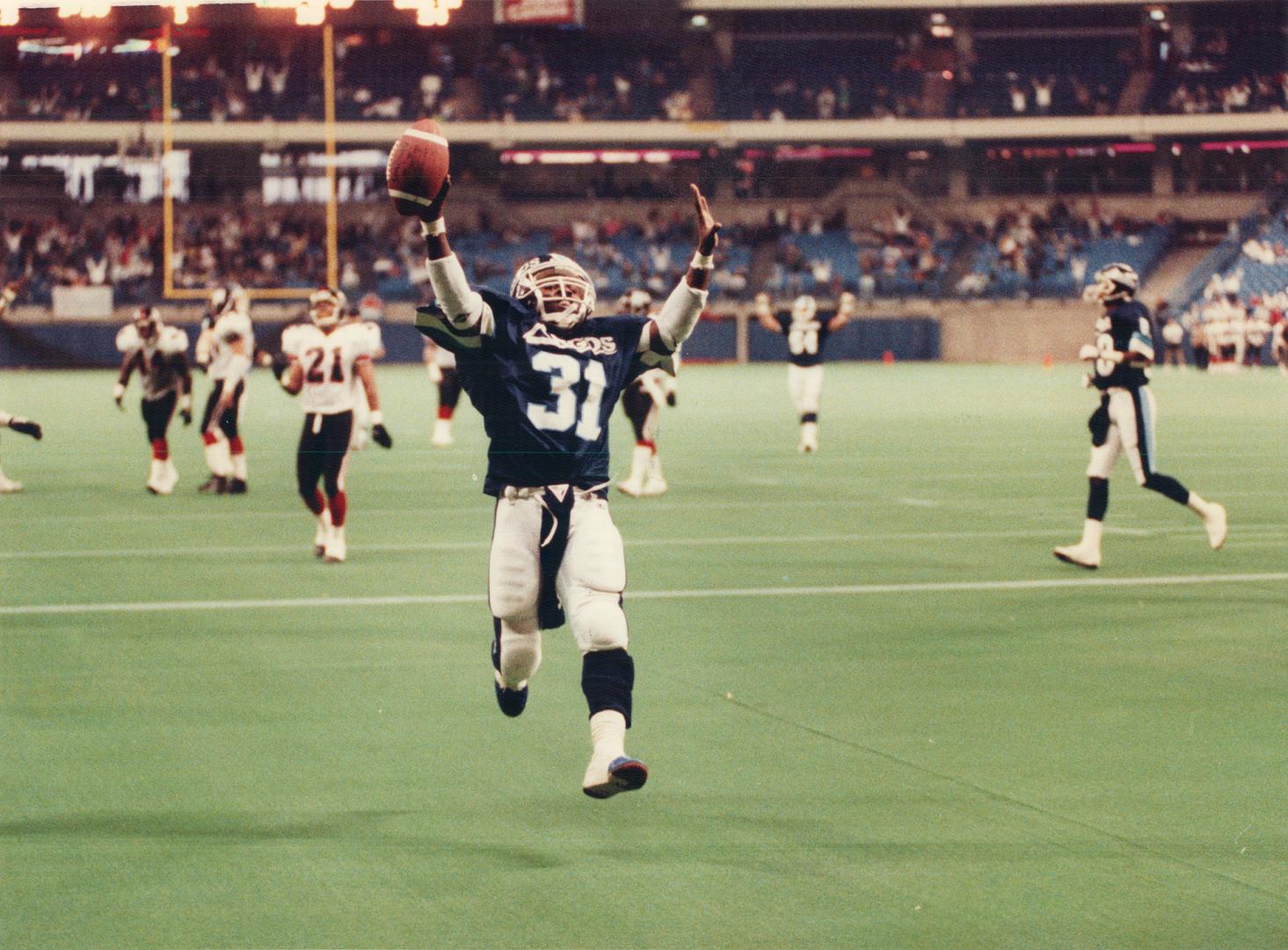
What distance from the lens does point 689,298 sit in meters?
6.12

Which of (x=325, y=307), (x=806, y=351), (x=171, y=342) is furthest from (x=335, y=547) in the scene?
(x=806, y=351)

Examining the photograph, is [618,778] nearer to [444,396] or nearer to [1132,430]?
[1132,430]

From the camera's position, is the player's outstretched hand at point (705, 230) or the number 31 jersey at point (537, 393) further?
the number 31 jersey at point (537, 393)

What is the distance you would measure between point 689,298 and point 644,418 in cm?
1080

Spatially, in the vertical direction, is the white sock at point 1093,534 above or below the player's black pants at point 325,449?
below

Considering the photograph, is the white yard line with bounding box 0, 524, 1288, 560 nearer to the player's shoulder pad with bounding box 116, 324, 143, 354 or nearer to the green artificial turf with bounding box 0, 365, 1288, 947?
the green artificial turf with bounding box 0, 365, 1288, 947

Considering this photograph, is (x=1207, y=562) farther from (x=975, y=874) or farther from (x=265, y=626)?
(x=975, y=874)

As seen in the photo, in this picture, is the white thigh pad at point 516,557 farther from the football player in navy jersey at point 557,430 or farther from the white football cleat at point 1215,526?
the white football cleat at point 1215,526

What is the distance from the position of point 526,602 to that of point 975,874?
68.0 inches

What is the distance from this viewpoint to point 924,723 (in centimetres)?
758

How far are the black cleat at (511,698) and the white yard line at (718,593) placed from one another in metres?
4.19

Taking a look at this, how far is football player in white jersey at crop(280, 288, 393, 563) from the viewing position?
12.4 meters

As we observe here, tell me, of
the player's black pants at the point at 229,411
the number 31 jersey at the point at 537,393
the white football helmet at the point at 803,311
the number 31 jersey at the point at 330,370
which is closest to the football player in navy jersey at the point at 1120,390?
the number 31 jersey at the point at 330,370

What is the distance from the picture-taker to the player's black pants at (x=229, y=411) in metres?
17.2
